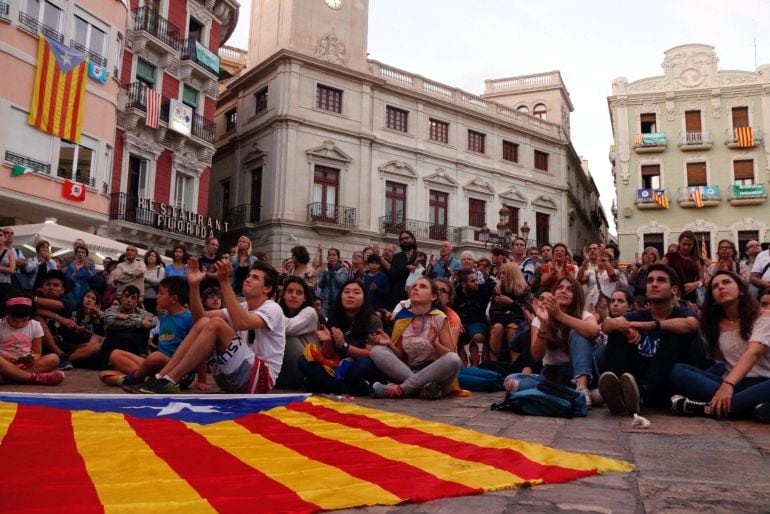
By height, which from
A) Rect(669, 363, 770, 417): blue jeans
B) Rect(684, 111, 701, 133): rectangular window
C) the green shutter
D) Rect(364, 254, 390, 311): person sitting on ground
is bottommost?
Rect(669, 363, 770, 417): blue jeans

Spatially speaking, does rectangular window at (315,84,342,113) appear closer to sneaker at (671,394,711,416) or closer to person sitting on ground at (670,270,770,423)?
person sitting on ground at (670,270,770,423)

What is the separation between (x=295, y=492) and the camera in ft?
7.56

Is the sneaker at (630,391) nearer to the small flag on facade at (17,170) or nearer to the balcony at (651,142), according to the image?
the small flag on facade at (17,170)

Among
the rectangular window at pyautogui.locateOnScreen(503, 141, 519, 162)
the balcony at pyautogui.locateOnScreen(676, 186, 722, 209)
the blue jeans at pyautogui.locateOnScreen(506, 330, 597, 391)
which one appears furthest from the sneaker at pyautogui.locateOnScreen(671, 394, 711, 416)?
the balcony at pyautogui.locateOnScreen(676, 186, 722, 209)

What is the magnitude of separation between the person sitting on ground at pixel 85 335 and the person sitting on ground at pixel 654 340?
672cm

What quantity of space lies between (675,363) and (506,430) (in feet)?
6.57

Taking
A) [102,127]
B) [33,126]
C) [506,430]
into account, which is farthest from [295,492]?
[102,127]

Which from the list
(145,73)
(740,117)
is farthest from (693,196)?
(145,73)

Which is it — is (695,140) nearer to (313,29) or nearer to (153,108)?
(313,29)

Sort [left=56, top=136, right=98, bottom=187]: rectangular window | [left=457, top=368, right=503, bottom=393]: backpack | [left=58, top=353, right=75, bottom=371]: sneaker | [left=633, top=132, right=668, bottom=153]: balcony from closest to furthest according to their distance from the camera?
[left=457, top=368, right=503, bottom=393]: backpack < [left=58, top=353, right=75, bottom=371]: sneaker < [left=56, top=136, right=98, bottom=187]: rectangular window < [left=633, top=132, right=668, bottom=153]: balcony

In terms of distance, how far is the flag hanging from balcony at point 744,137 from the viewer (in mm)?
31062

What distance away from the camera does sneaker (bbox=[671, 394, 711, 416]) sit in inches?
189

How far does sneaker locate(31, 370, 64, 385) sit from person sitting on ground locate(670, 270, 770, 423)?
6.02m

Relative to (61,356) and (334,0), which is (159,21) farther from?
(61,356)
